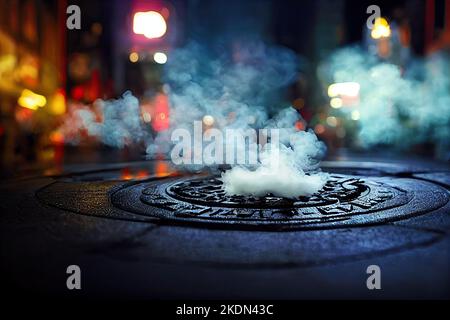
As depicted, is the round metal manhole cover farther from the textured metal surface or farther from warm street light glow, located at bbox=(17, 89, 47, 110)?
warm street light glow, located at bbox=(17, 89, 47, 110)

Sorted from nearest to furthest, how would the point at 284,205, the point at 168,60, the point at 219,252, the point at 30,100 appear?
the point at 219,252, the point at 284,205, the point at 30,100, the point at 168,60

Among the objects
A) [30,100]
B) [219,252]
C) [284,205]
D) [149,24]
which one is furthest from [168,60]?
[219,252]

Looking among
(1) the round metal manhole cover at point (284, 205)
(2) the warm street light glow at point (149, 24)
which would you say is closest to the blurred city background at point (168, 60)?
(2) the warm street light glow at point (149, 24)

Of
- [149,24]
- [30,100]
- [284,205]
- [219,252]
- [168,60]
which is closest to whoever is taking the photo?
[219,252]

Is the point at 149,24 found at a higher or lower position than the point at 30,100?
higher

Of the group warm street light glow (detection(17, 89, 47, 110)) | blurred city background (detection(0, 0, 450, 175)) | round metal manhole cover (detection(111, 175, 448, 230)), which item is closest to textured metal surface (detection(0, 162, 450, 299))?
round metal manhole cover (detection(111, 175, 448, 230))

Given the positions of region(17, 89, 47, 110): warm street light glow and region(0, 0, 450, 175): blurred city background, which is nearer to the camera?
region(0, 0, 450, 175): blurred city background

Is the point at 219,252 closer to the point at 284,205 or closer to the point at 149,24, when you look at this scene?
the point at 284,205
